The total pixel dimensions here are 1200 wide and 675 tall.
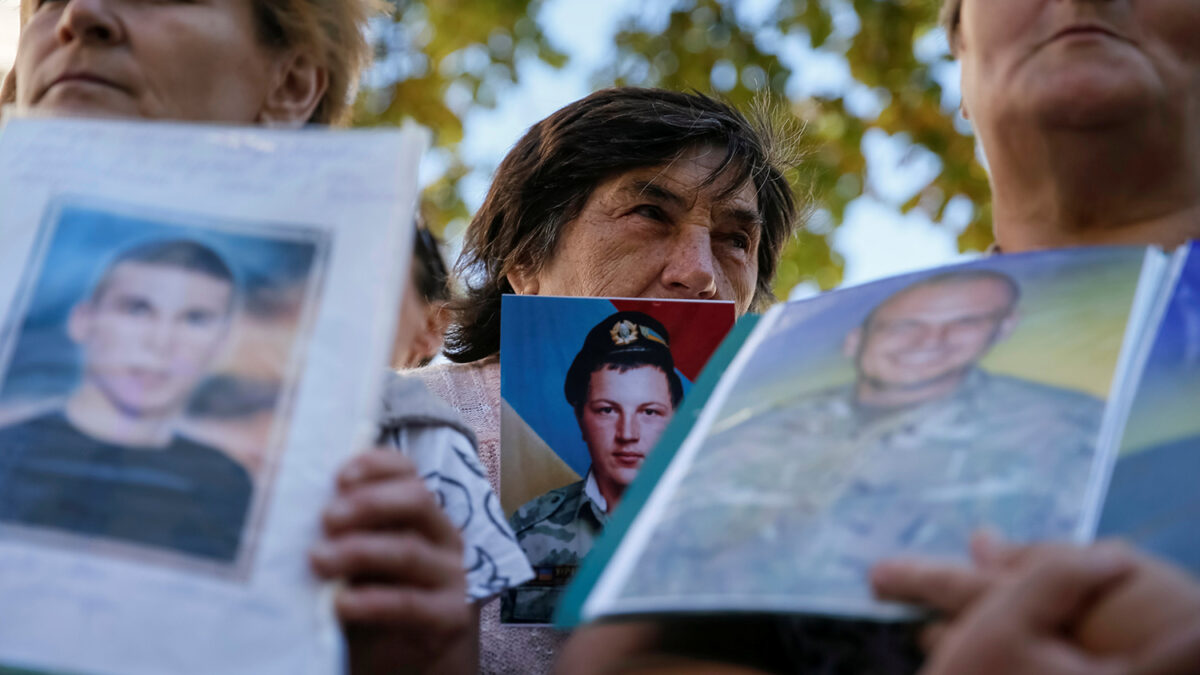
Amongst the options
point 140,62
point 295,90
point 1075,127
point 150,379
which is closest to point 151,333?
point 150,379

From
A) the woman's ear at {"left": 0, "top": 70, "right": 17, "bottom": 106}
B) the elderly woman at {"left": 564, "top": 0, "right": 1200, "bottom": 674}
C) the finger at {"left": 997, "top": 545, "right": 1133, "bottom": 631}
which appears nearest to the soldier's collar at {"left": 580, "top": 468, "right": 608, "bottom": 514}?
the elderly woman at {"left": 564, "top": 0, "right": 1200, "bottom": 674}

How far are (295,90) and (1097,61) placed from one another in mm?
784

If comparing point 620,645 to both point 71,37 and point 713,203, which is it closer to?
point 71,37

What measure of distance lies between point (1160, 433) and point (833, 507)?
21 cm

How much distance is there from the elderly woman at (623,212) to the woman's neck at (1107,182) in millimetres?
778

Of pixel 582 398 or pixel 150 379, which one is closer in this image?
pixel 150 379

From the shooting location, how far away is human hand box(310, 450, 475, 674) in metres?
0.72

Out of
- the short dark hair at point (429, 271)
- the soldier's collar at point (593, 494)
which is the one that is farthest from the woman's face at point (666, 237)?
the soldier's collar at point (593, 494)

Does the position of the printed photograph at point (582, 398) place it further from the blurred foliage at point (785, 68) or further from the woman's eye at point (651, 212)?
the blurred foliage at point (785, 68)

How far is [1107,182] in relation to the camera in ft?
3.36

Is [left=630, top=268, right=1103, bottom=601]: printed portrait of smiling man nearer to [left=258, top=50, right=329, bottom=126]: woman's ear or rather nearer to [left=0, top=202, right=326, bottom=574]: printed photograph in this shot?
[left=0, top=202, right=326, bottom=574]: printed photograph

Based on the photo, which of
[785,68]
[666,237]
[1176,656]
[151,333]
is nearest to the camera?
[1176,656]

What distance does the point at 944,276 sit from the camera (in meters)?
0.87

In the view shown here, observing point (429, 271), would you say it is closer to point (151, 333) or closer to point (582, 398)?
point (582, 398)
